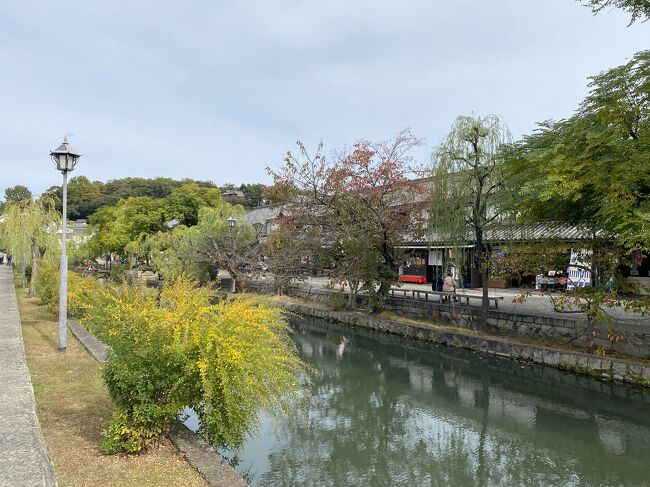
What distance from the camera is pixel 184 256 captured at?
21812 millimetres

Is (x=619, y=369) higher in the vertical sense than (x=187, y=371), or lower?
lower

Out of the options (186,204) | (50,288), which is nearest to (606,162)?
(50,288)

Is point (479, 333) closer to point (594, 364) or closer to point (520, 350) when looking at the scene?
point (520, 350)

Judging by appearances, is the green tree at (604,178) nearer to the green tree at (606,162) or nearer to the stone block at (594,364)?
the green tree at (606,162)

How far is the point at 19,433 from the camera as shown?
14.0 feet

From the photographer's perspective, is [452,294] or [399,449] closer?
[399,449]

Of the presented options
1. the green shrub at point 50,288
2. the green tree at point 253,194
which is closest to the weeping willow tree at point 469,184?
the green shrub at point 50,288

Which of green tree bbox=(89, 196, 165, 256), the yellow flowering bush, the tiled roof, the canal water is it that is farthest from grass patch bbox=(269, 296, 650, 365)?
green tree bbox=(89, 196, 165, 256)

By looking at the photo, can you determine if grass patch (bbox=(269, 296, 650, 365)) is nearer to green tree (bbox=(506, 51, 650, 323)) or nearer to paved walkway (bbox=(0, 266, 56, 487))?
green tree (bbox=(506, 51, 650, 323))

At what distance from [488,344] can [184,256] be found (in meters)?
15.0

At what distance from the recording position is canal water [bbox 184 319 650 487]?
598cm

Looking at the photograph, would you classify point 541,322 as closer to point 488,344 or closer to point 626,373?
point 488,344

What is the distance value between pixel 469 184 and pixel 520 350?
15.3 feet

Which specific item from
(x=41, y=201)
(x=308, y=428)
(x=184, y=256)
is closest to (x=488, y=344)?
(x=308, y=428)
